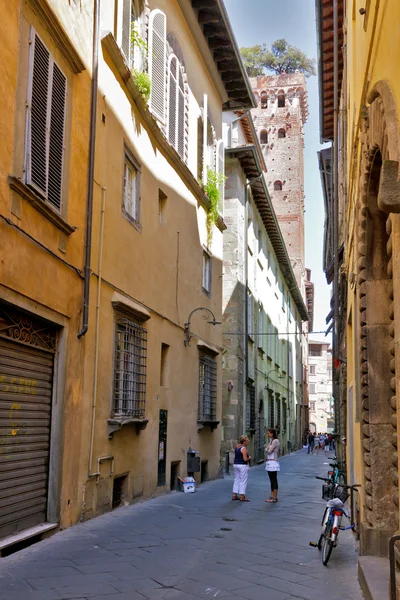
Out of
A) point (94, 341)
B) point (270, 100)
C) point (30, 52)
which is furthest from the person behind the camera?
point (270, 100)

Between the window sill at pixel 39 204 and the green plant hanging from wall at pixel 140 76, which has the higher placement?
the green plant hanging from wall at pixel 140 76

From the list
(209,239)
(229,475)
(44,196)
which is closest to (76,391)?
(44,196)

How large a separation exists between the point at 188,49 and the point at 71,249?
8.57m

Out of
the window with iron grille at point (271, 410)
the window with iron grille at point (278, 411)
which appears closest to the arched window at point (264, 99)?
the window with iron grille at point (278, 411)

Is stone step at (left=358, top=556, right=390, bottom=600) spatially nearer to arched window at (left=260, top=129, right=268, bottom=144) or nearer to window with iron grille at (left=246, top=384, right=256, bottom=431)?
window with iron grille at (left=246, top=384, right=256, bottom=431)

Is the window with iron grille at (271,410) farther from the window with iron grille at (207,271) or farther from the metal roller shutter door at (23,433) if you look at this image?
the metal roller shutter door at (23,433)

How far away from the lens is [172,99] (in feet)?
46.2

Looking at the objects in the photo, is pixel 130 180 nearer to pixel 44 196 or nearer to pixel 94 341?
pixel 94 341

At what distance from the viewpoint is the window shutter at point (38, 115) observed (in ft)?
24.3

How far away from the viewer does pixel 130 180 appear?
1170 centimetres

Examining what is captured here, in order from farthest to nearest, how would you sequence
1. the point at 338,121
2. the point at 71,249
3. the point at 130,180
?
1. the point at 338,121
2. the point at 130,180
3. the point at 71,249

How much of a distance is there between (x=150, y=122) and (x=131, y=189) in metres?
1.49

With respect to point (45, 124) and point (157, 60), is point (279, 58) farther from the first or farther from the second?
point (45, 124)

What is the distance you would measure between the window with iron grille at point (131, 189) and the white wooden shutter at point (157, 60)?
5.11ft
